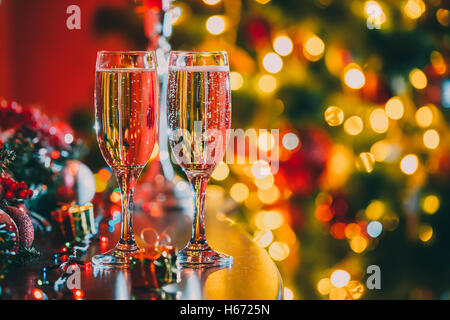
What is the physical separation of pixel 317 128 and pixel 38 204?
1.78 m

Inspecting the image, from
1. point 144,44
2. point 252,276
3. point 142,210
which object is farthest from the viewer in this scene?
point 144,44

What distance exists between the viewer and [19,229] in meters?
0.75

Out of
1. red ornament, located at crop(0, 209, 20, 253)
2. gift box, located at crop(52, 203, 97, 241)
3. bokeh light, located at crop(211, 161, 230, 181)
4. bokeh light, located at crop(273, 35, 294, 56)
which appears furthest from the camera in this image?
Answer: bokeh light, located at crop(211, 161, 230, 181)

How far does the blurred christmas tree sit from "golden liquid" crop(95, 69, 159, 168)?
181 centimetres

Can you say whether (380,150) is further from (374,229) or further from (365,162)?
(374,229)

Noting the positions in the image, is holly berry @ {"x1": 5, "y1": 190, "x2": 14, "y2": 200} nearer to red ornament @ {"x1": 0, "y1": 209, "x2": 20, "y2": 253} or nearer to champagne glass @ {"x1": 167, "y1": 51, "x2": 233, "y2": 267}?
red ornament @ {"x1": 0, "y1": 209, "x2": 20, "y2": 253}

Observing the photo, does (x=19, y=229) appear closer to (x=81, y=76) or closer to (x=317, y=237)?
(x=317, y=237)

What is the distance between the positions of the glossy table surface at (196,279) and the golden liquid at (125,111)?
0.48 ft

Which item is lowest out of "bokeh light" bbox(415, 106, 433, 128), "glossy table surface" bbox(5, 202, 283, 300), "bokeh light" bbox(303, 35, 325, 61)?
"glossy table surface" bbox(5, 202, 283, 300)

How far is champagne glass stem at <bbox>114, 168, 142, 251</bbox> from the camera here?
0.78 meters

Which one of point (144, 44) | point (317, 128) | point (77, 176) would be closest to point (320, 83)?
point (317, 128)

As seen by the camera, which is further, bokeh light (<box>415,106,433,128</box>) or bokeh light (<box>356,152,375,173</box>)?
bokeh light (<box>415,106,433,128</box>)

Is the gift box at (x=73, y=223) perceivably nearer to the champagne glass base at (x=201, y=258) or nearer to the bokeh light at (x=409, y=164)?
the champagne glass base at (x=201, y=258)

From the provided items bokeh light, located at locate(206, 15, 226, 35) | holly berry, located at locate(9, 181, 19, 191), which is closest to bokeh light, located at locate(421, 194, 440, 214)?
bokeh light, located at locate(206, 15, 226, 35)
